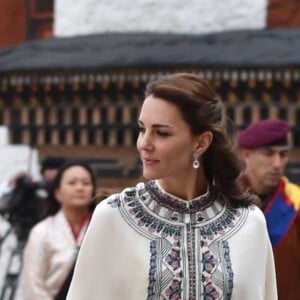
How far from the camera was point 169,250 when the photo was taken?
10.0 ft

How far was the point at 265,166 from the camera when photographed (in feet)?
15.9

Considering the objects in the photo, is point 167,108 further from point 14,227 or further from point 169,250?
point 14,227

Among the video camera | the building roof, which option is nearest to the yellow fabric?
the building roof

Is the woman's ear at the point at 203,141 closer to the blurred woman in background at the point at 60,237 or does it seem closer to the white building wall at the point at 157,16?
the blurred woman in background at the point at 60,237

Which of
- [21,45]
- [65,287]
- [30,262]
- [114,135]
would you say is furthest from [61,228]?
[21,45]

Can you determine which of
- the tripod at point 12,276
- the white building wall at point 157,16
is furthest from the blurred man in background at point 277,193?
the white building wall at point 157,16

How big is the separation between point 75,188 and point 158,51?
2.09m

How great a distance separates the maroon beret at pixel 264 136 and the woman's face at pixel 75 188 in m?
1.15

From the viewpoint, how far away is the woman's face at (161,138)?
3041 millimetres

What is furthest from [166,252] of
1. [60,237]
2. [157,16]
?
[157,16]

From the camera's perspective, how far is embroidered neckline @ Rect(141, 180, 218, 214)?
10.2ft

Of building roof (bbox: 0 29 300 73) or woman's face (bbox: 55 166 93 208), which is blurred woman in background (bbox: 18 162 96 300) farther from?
building roof (bbox: 0 29 300 73)

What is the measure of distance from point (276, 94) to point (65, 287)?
2727 millimetres

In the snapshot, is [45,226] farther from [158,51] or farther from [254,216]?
[254,216]
